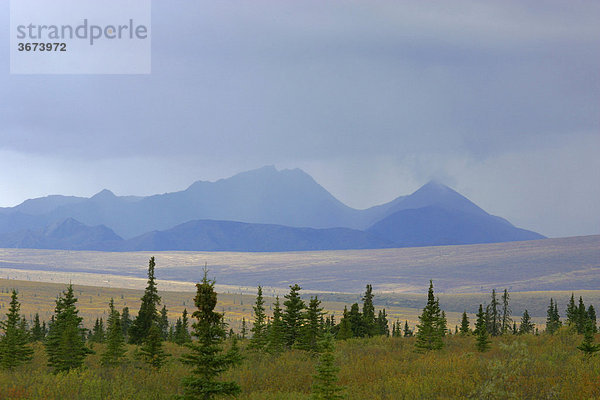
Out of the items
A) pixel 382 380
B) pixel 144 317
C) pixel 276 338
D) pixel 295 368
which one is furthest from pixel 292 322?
pixel 144 317

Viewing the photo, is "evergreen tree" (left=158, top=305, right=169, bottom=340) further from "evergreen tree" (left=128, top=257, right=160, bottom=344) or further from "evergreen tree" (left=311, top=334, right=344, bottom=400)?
"evergreen tree" (left=311, top=334, right=344, bottom=400)

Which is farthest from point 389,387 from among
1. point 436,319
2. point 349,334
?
point 349,334

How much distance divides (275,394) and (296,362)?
755 cm

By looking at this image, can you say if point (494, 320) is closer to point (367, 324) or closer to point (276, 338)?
point (367, 324)

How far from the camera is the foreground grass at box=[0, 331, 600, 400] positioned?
55.1 ft

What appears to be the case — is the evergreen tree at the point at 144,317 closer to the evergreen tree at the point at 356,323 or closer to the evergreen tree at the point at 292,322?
the evergreen tree at the point at 356,323

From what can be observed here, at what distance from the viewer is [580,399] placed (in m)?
15.5

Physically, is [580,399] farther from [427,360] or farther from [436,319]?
[436,319]

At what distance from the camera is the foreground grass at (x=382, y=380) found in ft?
55.1

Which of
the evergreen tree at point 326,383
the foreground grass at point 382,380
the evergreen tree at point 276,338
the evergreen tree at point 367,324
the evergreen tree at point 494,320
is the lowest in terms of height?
the evergreen tree at point 494,320

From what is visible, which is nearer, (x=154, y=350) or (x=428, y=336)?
(x=154, y=350)

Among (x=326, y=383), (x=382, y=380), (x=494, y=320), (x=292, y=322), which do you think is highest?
(x=326, y=383)

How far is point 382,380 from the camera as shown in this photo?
2012 cm

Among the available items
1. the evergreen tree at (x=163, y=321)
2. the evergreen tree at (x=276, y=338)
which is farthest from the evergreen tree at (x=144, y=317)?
the evergreen tree at (x=276, y=338)
